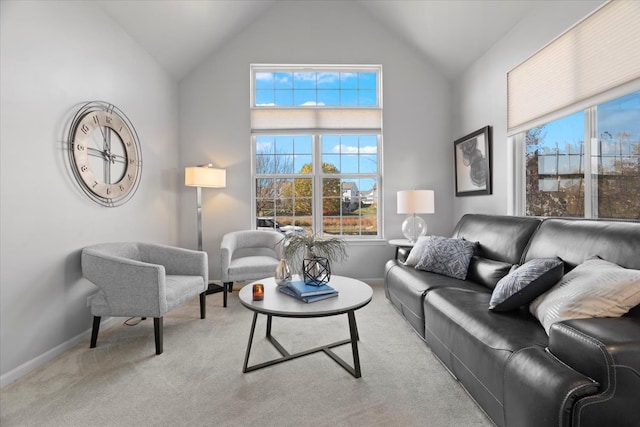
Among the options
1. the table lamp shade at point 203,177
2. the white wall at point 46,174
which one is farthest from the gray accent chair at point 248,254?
the white wall at point 46,174

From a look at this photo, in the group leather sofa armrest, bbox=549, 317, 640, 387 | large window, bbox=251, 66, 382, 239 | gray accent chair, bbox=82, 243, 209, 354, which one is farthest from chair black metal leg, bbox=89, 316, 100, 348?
leather sofa armrest, bbox=549, 317, 640, 387

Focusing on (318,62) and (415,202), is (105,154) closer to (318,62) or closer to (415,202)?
(318,62)

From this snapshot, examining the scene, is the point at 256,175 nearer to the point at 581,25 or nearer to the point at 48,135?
the point at 48,135

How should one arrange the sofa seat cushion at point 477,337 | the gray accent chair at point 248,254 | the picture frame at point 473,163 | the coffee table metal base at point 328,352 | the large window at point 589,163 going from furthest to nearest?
the picture frame at point 473,163
the gray accent chair at point 248,254
the large window at point 589,163
the coffee table metal base at point 328,352
the sofa seat cushion at point 477,337

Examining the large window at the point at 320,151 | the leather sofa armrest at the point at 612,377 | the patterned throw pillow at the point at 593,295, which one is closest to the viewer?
the leather sofa armrest at the point at 612,377

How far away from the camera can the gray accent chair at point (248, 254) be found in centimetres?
333

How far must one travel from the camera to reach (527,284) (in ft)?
5.54

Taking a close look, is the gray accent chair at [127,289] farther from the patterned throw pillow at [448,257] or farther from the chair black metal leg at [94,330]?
the patterned throw pillow at [448,257]

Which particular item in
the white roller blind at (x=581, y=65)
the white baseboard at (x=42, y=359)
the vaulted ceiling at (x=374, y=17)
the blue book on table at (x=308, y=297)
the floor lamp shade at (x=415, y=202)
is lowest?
the white baseboard at (x=42, y=359)

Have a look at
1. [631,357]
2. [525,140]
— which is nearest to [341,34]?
[525,140]

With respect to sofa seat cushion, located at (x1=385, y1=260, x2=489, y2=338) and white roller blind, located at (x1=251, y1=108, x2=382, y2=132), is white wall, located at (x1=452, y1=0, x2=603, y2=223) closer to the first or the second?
white roller blind, located at (x1=251, y1=108, x2=382, y2=132)

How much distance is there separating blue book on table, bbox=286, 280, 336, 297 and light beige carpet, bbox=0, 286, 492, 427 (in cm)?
47

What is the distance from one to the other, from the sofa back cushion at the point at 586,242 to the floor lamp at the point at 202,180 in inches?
125

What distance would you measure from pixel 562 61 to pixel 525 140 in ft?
2.46
